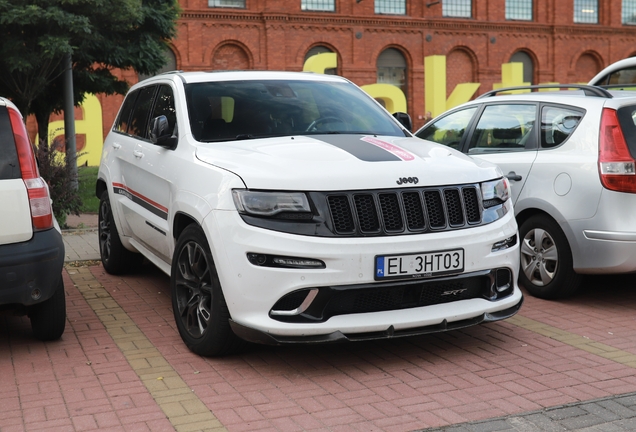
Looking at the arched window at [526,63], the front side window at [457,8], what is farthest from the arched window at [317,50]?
the arched window at [526,63]

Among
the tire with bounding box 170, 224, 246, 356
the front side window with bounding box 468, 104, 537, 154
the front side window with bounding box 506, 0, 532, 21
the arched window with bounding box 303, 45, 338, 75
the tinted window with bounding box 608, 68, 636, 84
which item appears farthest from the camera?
the front side window with bounding box 506, 0, 532, 21

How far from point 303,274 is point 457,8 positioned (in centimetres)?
3900

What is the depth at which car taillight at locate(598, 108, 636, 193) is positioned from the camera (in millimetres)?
5961

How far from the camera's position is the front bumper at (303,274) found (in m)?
4.45

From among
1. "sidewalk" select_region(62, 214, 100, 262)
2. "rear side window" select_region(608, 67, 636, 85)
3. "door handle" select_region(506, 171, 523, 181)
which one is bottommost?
"sidewalk" select_region(62, 214, 100, 262)

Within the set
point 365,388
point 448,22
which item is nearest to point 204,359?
point 365,388

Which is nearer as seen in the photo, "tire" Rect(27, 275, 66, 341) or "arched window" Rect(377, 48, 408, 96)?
"tire" Rect(27, 275, 66, 341)

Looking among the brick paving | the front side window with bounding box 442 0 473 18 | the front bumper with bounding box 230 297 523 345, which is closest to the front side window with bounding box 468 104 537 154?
the brick paving

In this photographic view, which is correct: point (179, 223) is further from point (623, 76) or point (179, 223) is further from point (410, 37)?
point (410, 37)

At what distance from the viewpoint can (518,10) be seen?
140 feet

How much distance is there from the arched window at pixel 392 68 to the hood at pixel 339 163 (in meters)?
34.8

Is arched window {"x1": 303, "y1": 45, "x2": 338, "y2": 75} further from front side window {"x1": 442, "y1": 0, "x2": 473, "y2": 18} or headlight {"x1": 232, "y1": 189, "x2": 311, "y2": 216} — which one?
headlight {"x1": 232, "y1": 189, "x2": 311, "y2": 216}

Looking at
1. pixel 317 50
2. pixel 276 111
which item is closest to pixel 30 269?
pixel 276 111

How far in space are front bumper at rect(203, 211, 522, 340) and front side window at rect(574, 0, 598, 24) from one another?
4300 cm
